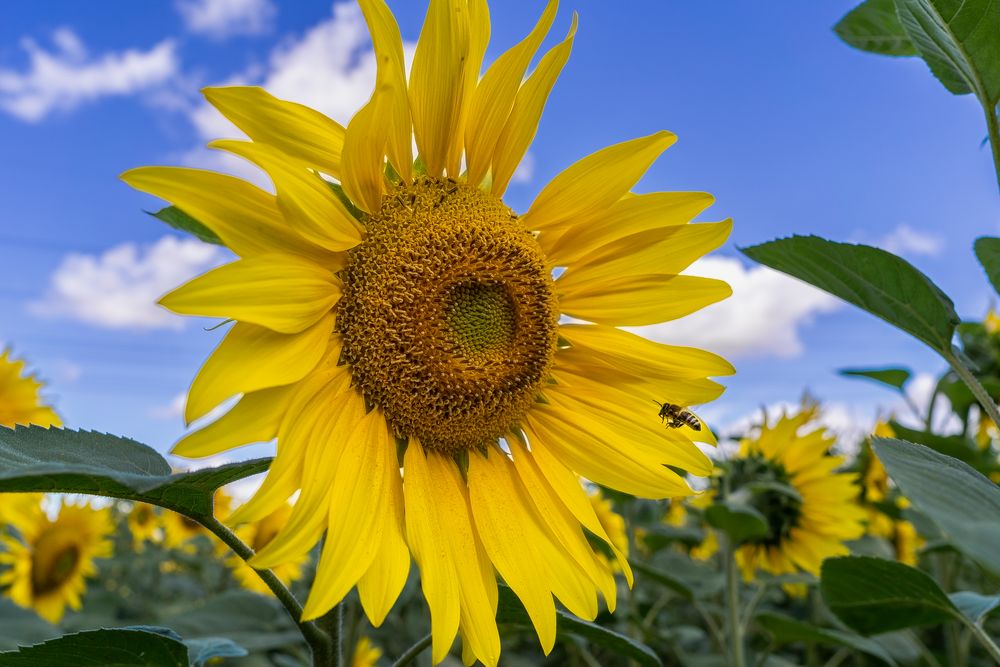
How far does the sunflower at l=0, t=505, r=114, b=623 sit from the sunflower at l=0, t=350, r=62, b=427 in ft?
3.89

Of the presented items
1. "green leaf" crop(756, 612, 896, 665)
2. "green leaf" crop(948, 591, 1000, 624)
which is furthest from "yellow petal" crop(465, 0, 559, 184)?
"green leaf" crop(756, 612, 896, 665)

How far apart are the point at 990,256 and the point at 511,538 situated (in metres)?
1.21

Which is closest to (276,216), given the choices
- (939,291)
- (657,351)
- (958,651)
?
(657,351)

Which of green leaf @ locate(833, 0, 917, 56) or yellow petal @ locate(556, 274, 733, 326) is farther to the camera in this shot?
green leaf @ locate(833, 0, 917, 56)

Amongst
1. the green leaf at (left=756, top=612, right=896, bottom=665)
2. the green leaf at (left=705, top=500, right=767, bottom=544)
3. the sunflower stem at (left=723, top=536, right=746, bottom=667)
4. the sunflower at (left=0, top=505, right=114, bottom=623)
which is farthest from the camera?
the sunflower at (left=0, top=505, right=114, bottom=623)

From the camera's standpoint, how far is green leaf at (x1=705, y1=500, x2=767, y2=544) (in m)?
2.74

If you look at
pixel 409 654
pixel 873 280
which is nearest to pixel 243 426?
pixel 409 654

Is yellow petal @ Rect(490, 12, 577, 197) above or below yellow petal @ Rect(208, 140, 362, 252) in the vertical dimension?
above

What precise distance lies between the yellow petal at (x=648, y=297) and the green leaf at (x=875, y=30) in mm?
974

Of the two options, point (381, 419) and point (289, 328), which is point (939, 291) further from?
point (289, 328)

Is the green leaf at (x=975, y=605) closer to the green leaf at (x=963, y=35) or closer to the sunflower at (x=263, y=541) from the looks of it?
the green leaf at (x=963, y=35)

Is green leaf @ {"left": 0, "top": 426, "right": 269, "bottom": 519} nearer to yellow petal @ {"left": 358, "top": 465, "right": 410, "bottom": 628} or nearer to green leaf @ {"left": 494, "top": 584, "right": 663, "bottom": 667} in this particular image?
yellow petal @ {"left": 358, "top": 465, "right": 410, "bottom": 628}

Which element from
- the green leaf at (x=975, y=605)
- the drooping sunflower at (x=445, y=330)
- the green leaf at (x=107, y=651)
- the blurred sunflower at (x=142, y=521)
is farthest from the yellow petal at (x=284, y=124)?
the blurred sunflower at (x=142, y=521)

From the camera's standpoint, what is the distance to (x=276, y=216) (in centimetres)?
135
